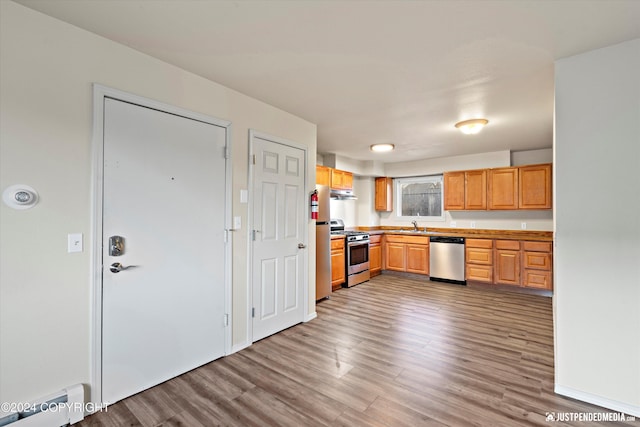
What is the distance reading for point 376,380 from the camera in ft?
7.50

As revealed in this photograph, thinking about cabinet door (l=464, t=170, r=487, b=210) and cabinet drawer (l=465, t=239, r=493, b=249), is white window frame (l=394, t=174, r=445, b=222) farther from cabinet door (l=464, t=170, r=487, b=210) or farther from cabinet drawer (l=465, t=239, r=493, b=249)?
cabinet drawer (l=465, t=239, r=493, b=249)

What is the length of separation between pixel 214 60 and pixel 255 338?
2502 mm

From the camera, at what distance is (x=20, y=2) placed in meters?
1.62

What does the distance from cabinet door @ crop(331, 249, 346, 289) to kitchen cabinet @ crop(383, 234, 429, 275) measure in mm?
1413

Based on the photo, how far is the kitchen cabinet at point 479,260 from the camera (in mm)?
5074

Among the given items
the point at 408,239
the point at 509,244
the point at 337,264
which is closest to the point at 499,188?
the point at 509,244

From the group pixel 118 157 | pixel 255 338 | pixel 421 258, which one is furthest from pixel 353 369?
pixel 421 258

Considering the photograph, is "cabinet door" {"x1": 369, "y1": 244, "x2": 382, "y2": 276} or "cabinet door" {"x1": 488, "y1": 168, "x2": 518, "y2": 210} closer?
"cabinet door" {"x1": 488, "y1": 168, "x2": 518, "y2": 210}

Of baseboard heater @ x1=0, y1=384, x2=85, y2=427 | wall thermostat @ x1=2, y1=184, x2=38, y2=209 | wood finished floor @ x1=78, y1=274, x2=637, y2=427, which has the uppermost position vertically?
wall thermostat @ x1=2, y1=184, x2=38, y2=209

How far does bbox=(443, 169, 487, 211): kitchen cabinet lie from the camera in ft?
17.8

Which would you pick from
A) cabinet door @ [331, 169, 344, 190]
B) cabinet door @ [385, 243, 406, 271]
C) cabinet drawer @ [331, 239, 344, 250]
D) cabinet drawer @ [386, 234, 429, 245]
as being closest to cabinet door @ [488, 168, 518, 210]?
cabinet drawer @ [386, 234, 429, 245]

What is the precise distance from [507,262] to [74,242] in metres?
5.58

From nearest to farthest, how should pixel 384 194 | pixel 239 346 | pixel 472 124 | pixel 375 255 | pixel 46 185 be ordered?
pixel 46 185 → pixel 239 346 → pixel 472 124 → pixel 375 255 → pixel 384 194

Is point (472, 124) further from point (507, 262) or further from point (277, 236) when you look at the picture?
point (277, 236)
